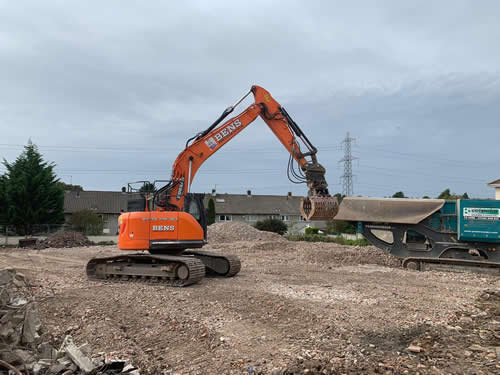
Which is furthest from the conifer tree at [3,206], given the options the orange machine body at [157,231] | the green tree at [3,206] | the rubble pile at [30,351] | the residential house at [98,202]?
the rubble pile at [30,351]

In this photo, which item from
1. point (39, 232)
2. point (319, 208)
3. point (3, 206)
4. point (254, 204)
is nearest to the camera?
point (319, 208)

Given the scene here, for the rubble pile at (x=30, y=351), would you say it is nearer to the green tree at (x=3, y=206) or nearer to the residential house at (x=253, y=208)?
the green tree at (x=3, y=206)

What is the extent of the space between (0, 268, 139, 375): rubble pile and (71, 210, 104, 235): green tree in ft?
89.6

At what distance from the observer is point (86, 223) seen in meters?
30.8

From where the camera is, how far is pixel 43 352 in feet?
15.1

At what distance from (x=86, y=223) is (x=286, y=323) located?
27352 mm

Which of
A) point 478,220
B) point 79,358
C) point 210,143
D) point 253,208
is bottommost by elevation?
point 79,358

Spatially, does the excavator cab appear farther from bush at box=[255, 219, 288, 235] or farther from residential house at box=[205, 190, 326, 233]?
residential house at box=[205, 190, 326, 233]

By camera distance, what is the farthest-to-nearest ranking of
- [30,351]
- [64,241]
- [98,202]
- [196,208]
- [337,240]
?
1. [98,202]
2. [64,241]
3. [337,240]
4. [196,208]
5. [30,351]

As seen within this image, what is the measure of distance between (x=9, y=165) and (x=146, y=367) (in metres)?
30.5

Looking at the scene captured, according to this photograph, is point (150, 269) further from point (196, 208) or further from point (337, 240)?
point (337, 240)

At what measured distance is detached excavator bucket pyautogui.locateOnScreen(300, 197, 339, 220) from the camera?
9.91 m

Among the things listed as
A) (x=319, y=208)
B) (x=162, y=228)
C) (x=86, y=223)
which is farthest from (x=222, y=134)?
(x=86, y=223)

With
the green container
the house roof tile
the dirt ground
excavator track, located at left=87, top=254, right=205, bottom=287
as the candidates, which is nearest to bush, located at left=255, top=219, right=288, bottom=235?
the house roof tile
